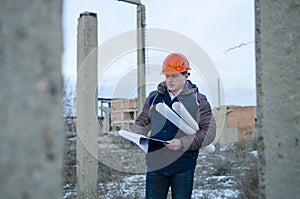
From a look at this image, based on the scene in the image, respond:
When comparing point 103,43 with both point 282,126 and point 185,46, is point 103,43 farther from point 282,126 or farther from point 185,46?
point 282,126

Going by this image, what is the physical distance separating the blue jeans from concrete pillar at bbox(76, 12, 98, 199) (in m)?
2.48

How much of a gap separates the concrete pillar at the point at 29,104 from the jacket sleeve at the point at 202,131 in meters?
2.06

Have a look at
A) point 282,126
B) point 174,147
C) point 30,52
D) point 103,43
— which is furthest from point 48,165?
point 103,43

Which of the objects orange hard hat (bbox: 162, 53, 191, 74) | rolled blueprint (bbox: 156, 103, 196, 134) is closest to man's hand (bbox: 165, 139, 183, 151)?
rolled blueprint (bbox: 156, 103, 196, 134)

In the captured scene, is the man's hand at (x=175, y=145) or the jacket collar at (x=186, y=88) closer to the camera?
the man's hand at (x=175, y=145)

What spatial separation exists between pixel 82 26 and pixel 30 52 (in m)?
4.80

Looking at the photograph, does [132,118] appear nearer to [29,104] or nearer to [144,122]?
[144,122]

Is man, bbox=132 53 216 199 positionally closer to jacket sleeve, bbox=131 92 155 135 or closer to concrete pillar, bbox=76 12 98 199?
jacket sleeve, bbox=131 92 155 135

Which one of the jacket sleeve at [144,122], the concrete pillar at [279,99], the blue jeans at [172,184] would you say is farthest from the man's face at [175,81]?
the concrete pillar at [279,99]

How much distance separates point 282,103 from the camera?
1348 mm

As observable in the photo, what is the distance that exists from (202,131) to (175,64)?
0.59 meters

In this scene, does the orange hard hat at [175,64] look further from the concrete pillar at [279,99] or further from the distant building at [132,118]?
the distant building at [132,118]

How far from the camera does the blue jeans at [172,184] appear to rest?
2.78 meters

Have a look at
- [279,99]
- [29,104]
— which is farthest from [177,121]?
[29,104]
